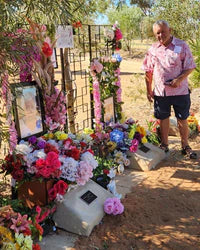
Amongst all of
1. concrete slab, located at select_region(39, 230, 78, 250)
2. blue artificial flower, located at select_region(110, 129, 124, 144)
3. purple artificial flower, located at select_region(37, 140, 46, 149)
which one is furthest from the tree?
concrete slab, located at select_region(39, 230, 78, 250)

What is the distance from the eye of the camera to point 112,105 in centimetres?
512

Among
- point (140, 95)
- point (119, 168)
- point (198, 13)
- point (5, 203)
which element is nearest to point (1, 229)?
point (5, 203)

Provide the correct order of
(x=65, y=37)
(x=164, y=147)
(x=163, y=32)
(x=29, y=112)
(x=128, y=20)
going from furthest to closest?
(x=128, y=20)
(x=164, y=147)
(x=163, y=32)
(x=65, y=37)
(x=29, y=112)

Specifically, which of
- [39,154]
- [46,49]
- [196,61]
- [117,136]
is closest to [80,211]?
[39,154]

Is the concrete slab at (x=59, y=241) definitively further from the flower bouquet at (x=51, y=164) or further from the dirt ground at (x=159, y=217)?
the flower bouquet at (x=51, y=164)

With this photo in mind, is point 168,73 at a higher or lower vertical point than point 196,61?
higher

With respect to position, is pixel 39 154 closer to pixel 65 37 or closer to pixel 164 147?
pixel 65 37

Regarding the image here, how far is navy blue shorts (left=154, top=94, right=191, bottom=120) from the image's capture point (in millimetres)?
4644

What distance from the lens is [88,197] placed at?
3234mm

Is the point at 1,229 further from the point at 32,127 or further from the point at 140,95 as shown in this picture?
the point at 140,95

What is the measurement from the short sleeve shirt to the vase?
2.19 metres

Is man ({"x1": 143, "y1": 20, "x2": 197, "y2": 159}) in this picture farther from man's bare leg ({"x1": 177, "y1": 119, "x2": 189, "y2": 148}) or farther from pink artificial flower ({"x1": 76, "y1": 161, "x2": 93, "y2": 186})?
pink artificial flower ({"x1": 76, "y1": 161, "x2": 93, "y2": 186})

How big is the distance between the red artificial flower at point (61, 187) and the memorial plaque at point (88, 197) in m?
0.21

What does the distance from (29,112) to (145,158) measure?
1.80 metres
